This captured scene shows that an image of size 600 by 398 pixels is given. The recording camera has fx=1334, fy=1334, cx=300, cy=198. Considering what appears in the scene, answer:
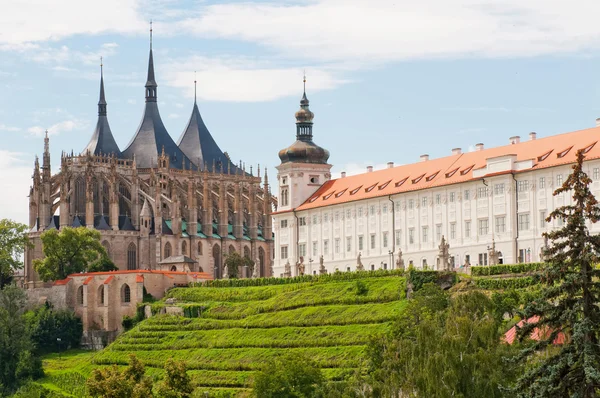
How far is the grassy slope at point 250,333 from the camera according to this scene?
7825cm

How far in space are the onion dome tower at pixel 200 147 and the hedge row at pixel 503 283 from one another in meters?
75.5

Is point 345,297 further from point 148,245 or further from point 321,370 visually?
point 148,245

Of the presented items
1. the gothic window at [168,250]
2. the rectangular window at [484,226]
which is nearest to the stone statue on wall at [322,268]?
the rectangular window at [484,226]

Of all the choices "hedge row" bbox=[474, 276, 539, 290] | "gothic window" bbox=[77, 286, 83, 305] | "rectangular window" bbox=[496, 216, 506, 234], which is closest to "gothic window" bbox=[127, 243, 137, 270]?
"gothic window" bbox=[77, 286, 83, 305]

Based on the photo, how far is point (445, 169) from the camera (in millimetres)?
91062

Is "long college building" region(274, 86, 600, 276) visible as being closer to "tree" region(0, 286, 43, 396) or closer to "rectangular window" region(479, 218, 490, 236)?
"rectangular window" region(479, 218, 490, 236)

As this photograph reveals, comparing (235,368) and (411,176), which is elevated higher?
(411,176)

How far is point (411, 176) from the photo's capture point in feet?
308

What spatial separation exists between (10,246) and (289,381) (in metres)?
55.8

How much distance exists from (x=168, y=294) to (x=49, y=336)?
9.73m

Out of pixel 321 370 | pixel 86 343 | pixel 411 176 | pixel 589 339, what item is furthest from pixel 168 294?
pixel 589 339

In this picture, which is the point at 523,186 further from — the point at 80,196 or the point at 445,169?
the point at 80,196

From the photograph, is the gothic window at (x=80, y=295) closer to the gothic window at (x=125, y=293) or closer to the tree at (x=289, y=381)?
the gothic window at (x=125, y=293)

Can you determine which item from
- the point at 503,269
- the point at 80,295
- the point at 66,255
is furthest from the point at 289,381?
the point at 66,255
